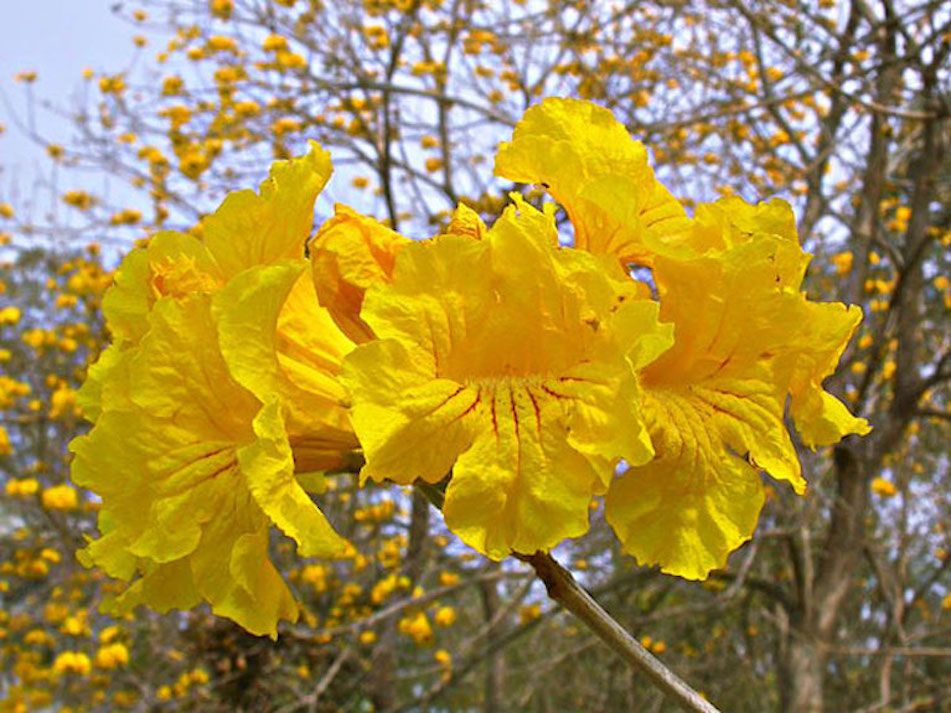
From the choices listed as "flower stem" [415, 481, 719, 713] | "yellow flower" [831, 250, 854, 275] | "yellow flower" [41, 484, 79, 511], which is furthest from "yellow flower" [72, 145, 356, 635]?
"yellow flower" [831, 250, 854, 275]

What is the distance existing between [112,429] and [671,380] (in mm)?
533

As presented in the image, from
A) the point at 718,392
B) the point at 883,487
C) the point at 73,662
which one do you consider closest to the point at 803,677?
the point at 883,487

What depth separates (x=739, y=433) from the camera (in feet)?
3.07

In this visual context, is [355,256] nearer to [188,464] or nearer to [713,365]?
[188,464]

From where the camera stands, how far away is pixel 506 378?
0.90 metres

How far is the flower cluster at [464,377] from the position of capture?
812mm

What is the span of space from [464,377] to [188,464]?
26 centimetres

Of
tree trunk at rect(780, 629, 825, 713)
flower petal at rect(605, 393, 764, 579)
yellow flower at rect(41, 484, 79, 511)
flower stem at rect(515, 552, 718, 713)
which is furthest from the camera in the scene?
yellow flower at rect(41, 484, 79, 511)

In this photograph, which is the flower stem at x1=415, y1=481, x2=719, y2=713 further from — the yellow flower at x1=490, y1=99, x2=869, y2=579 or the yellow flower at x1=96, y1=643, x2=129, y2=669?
the yellow flower at x1=96, y1=643, x2=129, y2=669

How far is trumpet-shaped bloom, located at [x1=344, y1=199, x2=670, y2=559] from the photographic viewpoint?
802 mm

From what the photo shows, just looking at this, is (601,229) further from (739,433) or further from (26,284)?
(26,284)

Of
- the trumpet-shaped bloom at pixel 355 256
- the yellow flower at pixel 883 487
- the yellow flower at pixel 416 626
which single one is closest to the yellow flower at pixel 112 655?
the yellow flower at pixel 416 626

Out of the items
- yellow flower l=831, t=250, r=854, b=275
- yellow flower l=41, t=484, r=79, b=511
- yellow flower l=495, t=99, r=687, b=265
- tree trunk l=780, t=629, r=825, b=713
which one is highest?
yellow flower l=831, t=250, r=854, b=275

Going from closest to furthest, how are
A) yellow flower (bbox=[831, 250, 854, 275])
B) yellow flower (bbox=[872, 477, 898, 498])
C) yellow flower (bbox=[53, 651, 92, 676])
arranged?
1. yellow flower (bbox=[53, 651, 92, 676])
2. yellow flower (bbox=[872, 477, 898, 498])
3. yellow flower (bbox=[831, 250, 854, 275])
